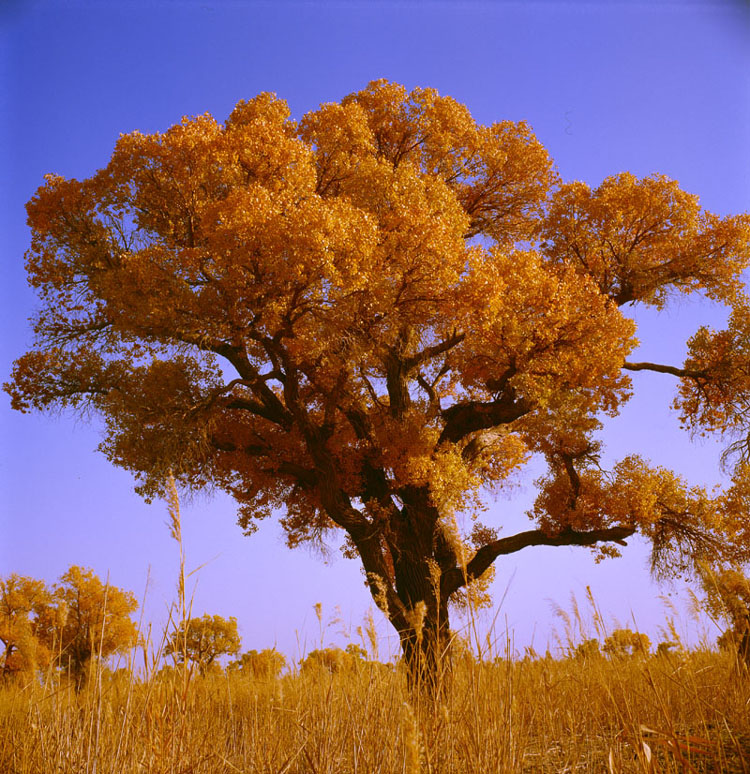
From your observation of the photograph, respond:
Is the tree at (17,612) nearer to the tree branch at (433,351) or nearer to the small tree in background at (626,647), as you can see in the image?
the tree branch at (433,351)

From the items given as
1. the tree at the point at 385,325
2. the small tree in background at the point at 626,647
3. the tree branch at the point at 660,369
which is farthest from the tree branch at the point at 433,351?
the small tree in background at the point at 626,647

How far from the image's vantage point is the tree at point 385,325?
1092cm

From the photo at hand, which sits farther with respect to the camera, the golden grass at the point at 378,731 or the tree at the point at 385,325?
the tree at the point at 385,325

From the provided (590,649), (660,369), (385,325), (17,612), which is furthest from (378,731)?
(17,612)

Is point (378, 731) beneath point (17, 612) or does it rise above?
beneath

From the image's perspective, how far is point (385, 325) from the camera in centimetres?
1172

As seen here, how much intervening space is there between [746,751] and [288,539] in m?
11.3

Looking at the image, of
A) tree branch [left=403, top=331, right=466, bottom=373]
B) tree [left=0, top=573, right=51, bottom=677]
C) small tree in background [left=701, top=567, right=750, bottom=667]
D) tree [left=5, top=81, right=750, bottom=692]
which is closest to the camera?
small tree in background [left=701, top=567, right=750, bottom=667]

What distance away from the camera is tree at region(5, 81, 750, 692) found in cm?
1092

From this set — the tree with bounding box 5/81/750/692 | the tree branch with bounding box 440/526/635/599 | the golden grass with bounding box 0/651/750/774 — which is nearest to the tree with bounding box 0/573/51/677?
the tree with bounding box 5/81/750/692

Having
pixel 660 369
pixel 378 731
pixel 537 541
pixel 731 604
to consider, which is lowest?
pixel 378 731

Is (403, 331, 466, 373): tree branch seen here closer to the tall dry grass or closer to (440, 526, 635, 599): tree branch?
(440, 526, 635, 599): tree branch

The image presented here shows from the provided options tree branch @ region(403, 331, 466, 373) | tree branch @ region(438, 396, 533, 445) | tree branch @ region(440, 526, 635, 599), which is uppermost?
tree branch @ region(403, 331, 466, 373)

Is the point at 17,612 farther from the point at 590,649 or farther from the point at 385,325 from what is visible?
the point at 590,649
